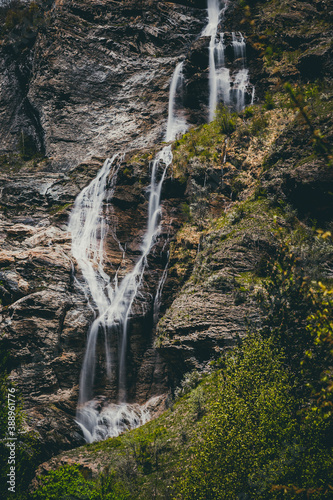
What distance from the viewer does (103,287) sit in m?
34.7

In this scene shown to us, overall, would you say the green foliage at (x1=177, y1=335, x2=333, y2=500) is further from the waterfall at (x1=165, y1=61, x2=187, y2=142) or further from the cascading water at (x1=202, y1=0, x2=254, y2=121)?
the waterfall at (x1=165, y1=61, x2=187, y2=142)

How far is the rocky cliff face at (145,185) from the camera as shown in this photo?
27.2 metres

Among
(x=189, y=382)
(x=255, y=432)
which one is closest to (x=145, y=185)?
(x=189, y=382)

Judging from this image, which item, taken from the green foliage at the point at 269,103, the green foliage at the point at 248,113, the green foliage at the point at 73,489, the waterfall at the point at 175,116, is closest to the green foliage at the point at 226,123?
the green foliage at the point at 248,113

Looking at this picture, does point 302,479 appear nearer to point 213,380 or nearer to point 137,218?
point 213,380

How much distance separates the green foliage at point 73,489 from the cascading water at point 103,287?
7385mm

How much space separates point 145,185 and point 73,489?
26002 millimetres

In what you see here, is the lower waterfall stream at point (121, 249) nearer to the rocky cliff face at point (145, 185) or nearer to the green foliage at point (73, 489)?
the rocky cliff face at point (145, 185)

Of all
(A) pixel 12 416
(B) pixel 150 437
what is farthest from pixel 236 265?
(A) pixel 12 416

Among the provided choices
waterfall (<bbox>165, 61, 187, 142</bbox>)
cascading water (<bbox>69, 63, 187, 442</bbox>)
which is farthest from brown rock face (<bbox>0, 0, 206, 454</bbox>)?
waterfall (<bbox>165, 61, 187, 142</bbox>)

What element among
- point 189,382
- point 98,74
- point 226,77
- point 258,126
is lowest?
point 189,382

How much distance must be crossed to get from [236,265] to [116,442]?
12953mm

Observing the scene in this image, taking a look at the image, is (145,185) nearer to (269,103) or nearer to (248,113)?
(248,113)

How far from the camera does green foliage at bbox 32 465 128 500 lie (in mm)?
18969
